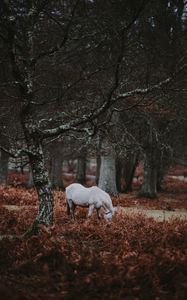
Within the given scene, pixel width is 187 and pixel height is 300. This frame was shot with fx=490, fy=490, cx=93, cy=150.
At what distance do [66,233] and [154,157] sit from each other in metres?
16.1

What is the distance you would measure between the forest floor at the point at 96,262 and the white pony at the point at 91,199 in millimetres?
954

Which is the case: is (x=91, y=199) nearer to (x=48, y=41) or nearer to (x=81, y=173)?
(x=48, y=41)

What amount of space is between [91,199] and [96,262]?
477 cm

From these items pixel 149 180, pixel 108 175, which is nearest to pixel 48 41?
pixel 108 175

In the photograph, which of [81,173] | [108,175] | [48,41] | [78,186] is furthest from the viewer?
[81,173]

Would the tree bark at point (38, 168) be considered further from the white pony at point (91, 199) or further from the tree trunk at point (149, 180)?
the tree trunk at point (149, 180)

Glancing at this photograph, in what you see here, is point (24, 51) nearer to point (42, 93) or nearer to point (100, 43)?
point (100, 43)

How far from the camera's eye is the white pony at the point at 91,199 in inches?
543

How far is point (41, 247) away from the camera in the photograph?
33.0 feet

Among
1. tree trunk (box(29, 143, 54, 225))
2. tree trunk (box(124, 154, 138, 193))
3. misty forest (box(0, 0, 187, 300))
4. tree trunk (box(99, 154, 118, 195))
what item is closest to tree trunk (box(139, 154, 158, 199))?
tree trunk (box(99, 154, 118, 195))

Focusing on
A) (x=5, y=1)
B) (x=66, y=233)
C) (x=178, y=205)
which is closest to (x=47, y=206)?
(x=66, y=233)

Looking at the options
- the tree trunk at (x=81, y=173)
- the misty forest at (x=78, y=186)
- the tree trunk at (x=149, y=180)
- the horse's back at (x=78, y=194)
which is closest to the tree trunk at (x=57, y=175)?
the tree trunk at (x=81, y=173)

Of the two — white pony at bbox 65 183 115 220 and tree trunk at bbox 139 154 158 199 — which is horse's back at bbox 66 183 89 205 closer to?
white pony at bbox 65 183 115 220

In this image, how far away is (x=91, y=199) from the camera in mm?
13867
